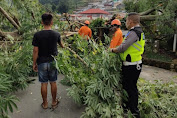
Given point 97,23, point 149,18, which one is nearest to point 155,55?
point 149,18

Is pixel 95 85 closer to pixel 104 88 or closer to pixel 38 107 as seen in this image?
pixel 104 88

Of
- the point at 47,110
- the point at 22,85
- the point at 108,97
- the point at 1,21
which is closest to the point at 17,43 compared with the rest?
the point at 22,85

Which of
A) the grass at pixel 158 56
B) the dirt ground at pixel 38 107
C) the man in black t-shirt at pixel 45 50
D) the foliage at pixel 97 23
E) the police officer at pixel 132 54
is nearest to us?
the police officer at pixel 132 54

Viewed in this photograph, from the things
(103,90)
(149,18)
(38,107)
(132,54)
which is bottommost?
(38,107)

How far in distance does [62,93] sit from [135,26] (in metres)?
2.07

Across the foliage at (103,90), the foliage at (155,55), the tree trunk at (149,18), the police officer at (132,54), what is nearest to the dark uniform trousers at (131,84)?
the police officer at (132,54)

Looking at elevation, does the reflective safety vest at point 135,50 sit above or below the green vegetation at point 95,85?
above

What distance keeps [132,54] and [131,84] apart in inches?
17.8

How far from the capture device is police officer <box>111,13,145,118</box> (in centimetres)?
234

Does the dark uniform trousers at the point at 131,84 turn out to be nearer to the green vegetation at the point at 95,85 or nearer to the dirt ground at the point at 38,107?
the green vegetation at the point at 95,85

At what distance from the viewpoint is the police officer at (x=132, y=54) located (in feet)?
→ 7.66

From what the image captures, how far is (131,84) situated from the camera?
2.52 metres

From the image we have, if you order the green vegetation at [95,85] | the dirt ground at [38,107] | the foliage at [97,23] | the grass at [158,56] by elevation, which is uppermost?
the foliage at [97,23]

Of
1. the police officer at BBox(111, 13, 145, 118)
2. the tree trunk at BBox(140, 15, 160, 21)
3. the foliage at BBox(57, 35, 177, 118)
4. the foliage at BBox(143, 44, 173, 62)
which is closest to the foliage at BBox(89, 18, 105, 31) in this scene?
the tree trunk at BBox(140, 15, 160, 21)
